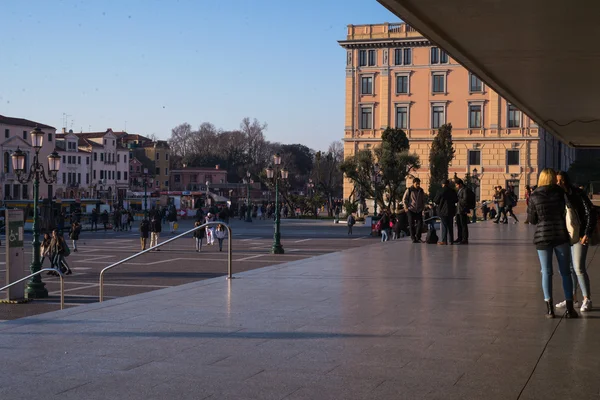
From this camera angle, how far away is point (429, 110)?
227 feet

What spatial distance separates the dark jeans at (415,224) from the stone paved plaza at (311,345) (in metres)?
7.80

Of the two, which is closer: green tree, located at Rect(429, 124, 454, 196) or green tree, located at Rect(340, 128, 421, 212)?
green tree, located at Rect(340, 128, 421, 212)

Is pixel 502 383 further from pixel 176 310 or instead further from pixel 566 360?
pixel 176 310

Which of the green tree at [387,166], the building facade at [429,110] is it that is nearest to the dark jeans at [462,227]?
the green tree at [387,166]

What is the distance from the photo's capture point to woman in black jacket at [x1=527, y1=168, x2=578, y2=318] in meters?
8.36

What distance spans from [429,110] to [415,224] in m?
50.9

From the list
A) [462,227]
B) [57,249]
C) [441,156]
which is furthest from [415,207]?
[441,156]

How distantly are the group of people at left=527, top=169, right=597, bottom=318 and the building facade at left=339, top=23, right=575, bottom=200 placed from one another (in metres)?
59.0

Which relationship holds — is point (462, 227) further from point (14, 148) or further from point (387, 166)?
point (14, 148)

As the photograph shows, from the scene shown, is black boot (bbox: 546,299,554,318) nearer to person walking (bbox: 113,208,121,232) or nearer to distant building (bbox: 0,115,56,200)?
person walking (bbox: 113,208,121,232)

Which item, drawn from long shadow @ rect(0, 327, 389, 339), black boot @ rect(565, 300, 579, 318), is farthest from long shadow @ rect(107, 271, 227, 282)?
black boot @ rect(565, 300, 579, 318)

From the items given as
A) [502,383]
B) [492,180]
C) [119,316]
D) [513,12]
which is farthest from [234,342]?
[492,180]

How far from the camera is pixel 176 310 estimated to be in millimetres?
9172

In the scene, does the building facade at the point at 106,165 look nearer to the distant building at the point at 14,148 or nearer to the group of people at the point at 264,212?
the distant building at the point at 14,148
